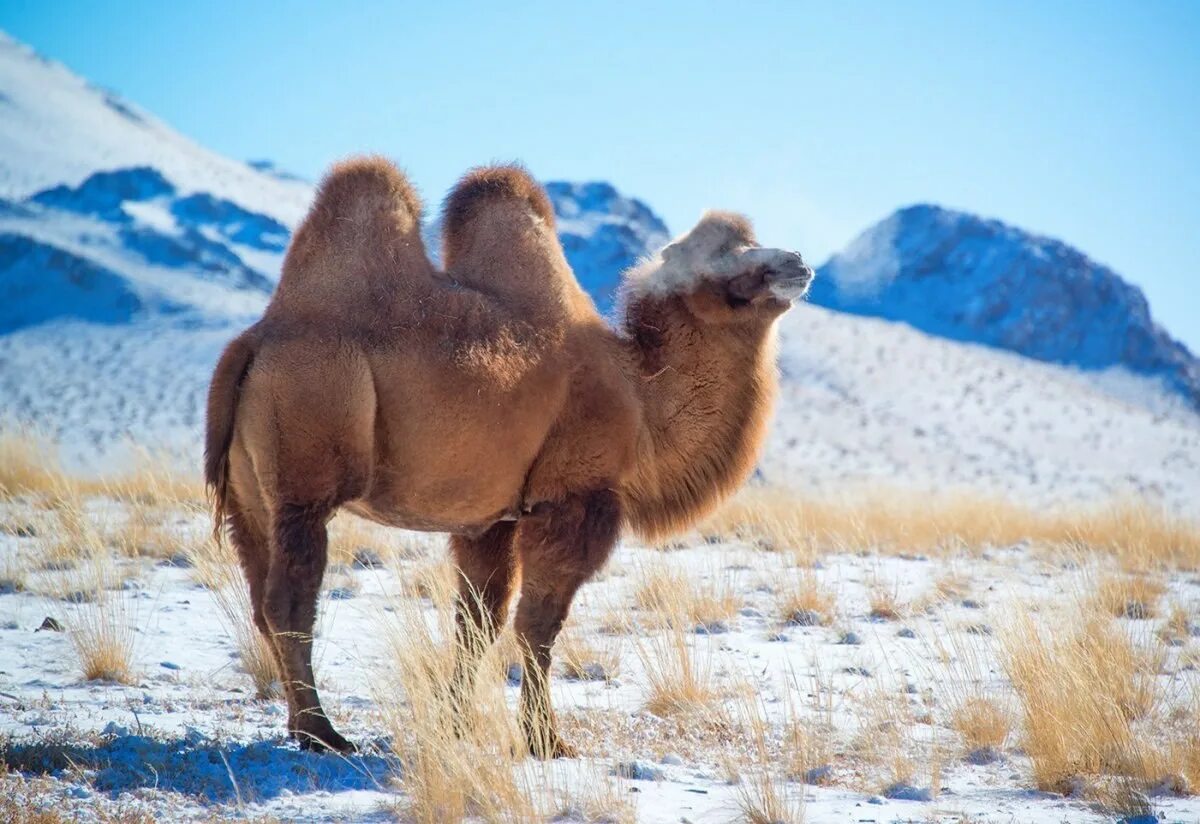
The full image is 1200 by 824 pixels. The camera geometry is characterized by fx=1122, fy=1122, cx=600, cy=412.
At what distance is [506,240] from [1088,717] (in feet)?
11.6

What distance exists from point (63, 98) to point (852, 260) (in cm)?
5569

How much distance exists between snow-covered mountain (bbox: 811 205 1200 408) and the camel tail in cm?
6346

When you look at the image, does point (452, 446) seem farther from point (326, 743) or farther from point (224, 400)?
point (326, 743)

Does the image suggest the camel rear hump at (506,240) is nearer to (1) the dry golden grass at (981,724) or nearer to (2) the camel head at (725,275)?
(2) the camel head at (725,275)

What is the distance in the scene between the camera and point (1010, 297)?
218 ft

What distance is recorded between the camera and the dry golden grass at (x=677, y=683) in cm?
564

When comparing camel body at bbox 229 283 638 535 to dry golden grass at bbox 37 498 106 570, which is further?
dry golden grass at bbox 37 498 106 570

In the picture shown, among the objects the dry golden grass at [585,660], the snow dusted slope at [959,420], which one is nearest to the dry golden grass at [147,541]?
the dry golden grass at [585,660]

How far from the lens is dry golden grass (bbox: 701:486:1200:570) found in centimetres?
1062

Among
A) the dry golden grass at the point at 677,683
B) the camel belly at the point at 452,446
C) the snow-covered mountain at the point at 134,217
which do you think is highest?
the snow-covered mountain at the point at 134,217

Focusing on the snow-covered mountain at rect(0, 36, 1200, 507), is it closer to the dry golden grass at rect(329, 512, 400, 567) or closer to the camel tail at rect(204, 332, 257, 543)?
the dry golden grass at rect(329, 512, 400, 567)

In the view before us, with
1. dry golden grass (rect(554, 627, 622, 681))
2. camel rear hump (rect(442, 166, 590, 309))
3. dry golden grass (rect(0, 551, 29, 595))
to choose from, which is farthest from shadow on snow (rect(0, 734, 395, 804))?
dry golden grass (rect(0, 551, 29, 595))

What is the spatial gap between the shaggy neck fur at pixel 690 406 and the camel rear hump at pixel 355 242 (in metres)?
1.35

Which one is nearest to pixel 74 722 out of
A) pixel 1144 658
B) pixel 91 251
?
pixel 1144 658
